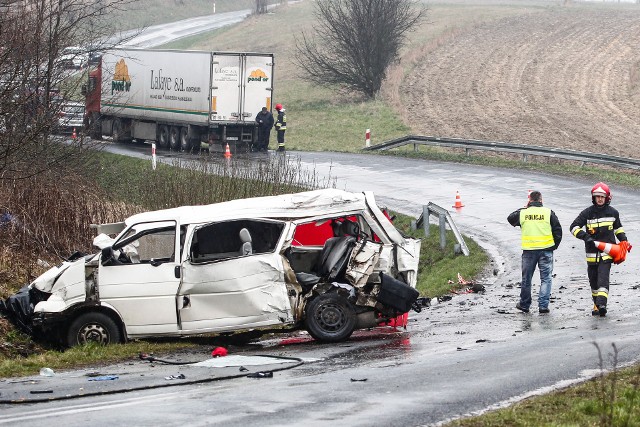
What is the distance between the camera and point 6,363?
1219cm

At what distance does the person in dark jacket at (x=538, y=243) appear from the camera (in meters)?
15.1

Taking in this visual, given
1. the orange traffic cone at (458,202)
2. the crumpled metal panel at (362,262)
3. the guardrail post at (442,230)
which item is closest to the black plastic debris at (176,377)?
the crumpled metal panel at (362,262)

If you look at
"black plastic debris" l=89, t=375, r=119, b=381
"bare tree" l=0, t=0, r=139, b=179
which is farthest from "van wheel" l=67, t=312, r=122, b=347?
"bare tree" l=0, t=0, r=139, b=179

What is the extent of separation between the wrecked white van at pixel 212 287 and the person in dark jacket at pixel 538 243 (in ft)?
7.94

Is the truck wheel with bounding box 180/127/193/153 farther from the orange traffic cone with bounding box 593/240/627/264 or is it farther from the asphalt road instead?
the orange traffic cone with bounding box 593/240/627/264

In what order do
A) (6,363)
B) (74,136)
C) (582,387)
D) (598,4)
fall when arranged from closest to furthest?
(582,387) → (6,363) → (74,136) → (598,4)

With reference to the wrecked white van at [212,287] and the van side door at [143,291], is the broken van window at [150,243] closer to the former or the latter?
the wrecked white van at [212,287]

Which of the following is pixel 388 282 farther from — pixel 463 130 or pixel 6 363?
pixel 463 130

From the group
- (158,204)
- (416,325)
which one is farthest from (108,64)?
(416,325)

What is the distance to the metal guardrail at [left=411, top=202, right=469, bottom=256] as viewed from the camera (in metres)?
21.2

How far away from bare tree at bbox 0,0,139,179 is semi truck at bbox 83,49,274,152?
13.7 m

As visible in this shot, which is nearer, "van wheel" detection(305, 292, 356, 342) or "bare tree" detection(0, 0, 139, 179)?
"van wheel" detection(305, 292, 356, 342)

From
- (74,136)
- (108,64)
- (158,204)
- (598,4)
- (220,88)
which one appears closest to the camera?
(158,204)

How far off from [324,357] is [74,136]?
15.4m
